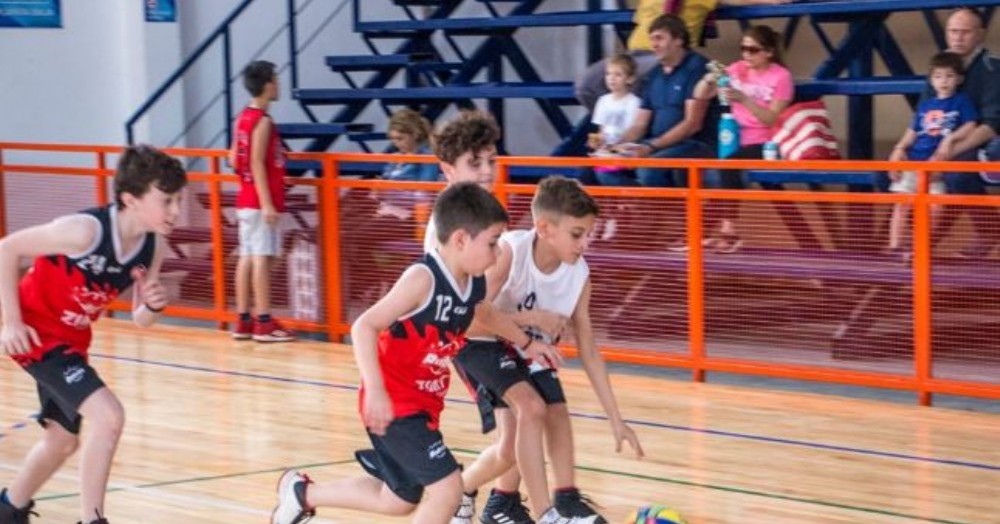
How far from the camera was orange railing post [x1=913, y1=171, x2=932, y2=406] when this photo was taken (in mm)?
9453

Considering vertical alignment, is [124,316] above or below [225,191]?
below

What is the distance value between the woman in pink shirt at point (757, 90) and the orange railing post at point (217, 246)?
3.62 meters

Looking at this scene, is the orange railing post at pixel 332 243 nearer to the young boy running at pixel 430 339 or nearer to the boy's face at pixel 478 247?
the young boy running at pixel 430 339

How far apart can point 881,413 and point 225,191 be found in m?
5.48

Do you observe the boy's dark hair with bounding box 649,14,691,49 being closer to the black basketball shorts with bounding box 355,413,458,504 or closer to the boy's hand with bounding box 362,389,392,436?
the black basketball shorts with bounding box 355,413,458,504

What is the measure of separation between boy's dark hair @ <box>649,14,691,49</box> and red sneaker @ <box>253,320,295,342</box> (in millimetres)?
3299

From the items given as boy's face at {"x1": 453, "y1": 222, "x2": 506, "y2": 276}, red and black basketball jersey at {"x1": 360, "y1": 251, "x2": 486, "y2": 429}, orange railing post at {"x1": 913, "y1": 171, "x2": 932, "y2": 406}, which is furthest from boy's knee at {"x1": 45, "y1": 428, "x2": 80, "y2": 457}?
orange railing post at {"x1": 913, "y1": 171, "x2": 932, "y2": 406}

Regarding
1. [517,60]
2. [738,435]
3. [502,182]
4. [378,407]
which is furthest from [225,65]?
[378,407]

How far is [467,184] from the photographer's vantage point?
5.75 metres

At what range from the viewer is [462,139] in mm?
6520

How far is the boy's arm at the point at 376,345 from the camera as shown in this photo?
213 inches

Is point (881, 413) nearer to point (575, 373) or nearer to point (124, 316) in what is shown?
point (575, 373)

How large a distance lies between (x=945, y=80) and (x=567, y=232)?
478 centimetres

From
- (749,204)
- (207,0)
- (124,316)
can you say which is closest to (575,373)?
(749,204)
